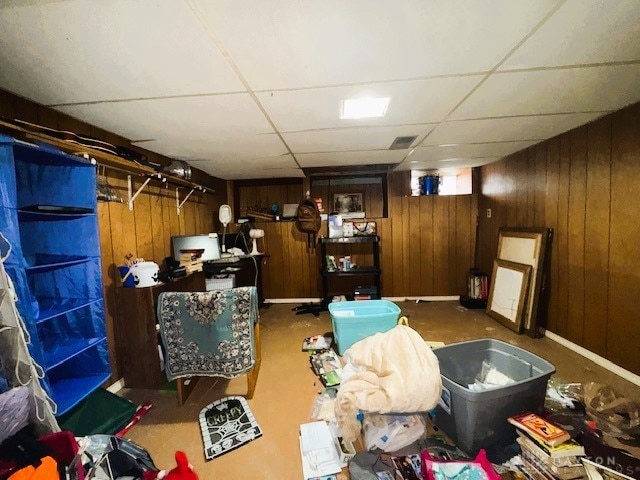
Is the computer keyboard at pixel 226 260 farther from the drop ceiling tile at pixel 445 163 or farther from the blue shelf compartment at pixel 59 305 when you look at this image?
the drop ceiling tile at pixel 445 163

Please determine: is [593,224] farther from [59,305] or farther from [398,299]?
[59,305]

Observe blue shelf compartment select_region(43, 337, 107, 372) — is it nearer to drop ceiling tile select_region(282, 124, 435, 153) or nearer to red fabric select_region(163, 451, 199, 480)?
red fabric select_region(163, 451, 199, 480)

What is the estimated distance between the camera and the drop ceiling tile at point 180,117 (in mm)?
1652

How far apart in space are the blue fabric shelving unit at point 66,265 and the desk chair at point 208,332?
Answer: 376 mm

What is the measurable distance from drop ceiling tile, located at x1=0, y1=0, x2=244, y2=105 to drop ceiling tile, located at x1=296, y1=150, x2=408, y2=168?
5.54 feet

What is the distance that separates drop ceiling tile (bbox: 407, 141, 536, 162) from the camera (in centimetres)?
285

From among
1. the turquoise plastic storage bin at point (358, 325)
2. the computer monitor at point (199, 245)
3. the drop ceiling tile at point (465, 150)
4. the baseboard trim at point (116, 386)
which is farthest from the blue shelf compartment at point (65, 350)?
the drop ceiling tile at point (465, 150)

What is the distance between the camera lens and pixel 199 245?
3.13m

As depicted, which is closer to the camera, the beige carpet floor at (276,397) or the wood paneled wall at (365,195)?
the beige carpet floor at (276,397)

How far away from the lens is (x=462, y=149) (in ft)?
9.82

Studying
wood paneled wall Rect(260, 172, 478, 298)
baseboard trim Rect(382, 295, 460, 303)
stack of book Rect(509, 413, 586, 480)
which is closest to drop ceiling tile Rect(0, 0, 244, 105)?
stack of book Rect(509, 413, 586, 480)

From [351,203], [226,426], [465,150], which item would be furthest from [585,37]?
[351,203]

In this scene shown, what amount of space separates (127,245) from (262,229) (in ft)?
7.20

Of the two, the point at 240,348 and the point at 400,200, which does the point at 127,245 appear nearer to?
the point at 240,348
